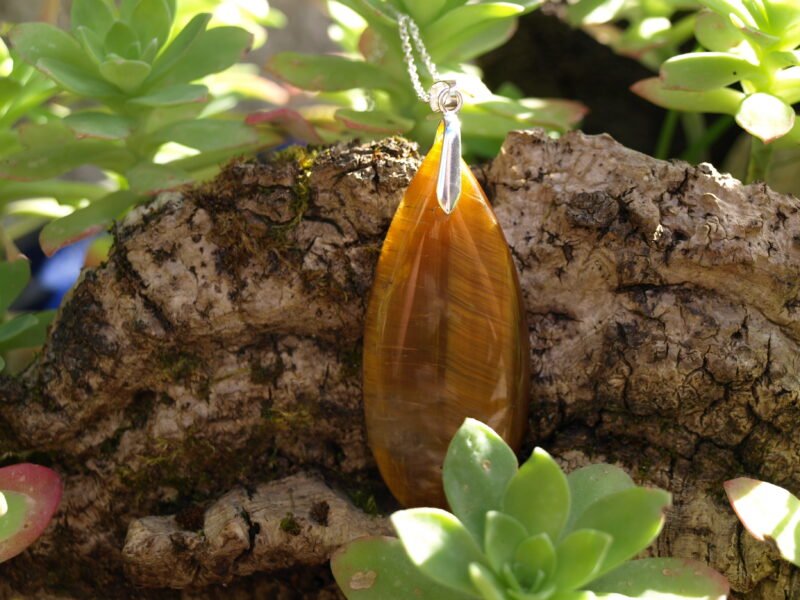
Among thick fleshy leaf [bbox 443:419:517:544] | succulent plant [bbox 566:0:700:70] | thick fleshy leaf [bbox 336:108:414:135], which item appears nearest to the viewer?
thick fleshy leaf [bbox 443:419:517:544]

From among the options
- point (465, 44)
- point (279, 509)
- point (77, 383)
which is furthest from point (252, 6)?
point (279, 509)

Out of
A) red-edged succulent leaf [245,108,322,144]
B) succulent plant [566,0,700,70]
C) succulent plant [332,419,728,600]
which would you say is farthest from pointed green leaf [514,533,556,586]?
succulent plant [566,0,700,70]

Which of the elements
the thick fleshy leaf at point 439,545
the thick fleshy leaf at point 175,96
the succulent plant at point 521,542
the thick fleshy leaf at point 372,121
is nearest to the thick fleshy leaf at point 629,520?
the succulent plant at point 521,542

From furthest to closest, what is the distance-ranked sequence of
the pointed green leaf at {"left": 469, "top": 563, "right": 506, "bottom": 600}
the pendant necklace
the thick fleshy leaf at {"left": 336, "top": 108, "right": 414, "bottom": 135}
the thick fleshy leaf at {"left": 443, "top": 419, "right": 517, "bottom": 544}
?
the thick fleshy leaf at {"left": 336, "top": 108, "right": 414, "bottom": 135} < the pendant necklace < the thick fleshy leaf at {"left": 443, "top": 419, "right": 517, "bottom": 544} < the pointed green leaf at {"left": 469, "top": 563, "right": 506, "bottom": 600}

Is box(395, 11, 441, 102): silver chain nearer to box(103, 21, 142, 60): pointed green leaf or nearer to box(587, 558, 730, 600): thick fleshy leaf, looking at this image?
box(103, 21, 142, 60): pointed green leaf

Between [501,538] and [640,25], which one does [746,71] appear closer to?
[640,25]

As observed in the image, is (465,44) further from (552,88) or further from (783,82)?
(552,88)
